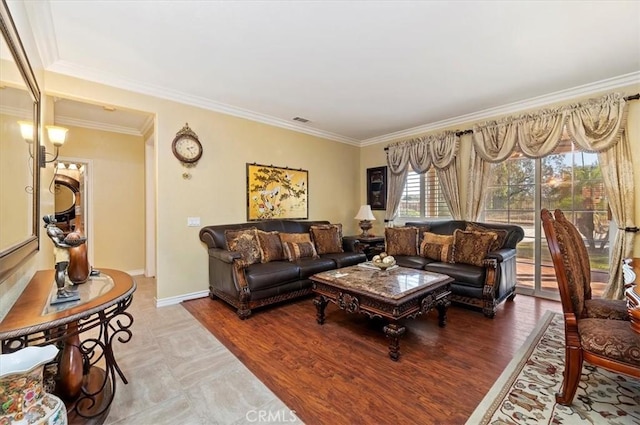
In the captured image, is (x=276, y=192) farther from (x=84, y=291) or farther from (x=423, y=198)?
(x=84, y=291)

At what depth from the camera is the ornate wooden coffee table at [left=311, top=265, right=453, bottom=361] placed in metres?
2.29

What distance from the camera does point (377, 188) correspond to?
5.79 metres

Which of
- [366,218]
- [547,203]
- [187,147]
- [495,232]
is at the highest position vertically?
[187,147]

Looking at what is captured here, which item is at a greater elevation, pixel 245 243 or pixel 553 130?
pixel 553 130

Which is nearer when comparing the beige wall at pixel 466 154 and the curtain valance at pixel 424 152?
the beige wall at pixel 466 154

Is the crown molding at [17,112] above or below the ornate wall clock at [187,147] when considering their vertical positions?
Answer: below

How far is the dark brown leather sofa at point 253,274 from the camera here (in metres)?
3.13

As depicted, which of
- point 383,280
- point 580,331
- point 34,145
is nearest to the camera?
point 580,331

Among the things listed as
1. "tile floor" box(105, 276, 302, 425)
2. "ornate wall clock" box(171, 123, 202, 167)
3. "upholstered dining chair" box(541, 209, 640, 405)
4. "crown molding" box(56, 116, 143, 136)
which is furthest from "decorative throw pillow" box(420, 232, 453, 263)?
"crown molding" box(56, 116, 143, 136)

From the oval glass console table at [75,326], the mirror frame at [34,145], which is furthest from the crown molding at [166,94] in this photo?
the oval glass console table at [75,326]

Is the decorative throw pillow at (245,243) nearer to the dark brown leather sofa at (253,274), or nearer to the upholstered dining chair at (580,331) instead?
the dark brown leather sofa at (253,274)

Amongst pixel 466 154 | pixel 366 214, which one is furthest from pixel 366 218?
pixel 466 154

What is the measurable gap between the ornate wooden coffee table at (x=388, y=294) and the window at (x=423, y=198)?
2175mm

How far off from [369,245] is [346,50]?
3.06 m
